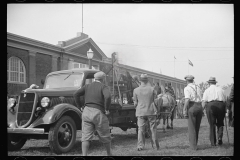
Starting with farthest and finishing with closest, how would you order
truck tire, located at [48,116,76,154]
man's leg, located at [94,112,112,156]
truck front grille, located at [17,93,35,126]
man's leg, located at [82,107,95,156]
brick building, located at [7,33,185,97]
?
brick building, located at [7,33,185,97] → truck front grille, located at [17,93,35,126] → truck tire, located at [48,116,76,154] → man's leg, located at [94,112,112,156] → man's leg, located at [82,107,95,156]

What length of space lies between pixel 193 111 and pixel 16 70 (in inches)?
591

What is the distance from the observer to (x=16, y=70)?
18609 millimetres

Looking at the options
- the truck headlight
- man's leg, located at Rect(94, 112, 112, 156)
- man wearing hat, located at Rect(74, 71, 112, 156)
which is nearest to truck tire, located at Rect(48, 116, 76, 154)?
the truck headlight

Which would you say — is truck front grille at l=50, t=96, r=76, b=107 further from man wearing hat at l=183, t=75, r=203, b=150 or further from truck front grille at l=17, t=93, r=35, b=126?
man wearing hat at l=183, t=75, r=203, b=150

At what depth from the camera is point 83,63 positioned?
83.5ft

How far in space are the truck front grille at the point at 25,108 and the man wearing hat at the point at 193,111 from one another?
12.9 ft

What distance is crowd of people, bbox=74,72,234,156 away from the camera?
5590 millimetres

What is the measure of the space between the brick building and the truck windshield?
661 centimetres

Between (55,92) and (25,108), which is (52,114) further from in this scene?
(55,92)

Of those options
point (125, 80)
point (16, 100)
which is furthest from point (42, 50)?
point (16, 100)

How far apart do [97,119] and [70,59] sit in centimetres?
1906

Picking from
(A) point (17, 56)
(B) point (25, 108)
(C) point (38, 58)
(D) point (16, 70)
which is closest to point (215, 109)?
(B) point (25, 108)

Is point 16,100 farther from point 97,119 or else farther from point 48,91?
point 97,119
